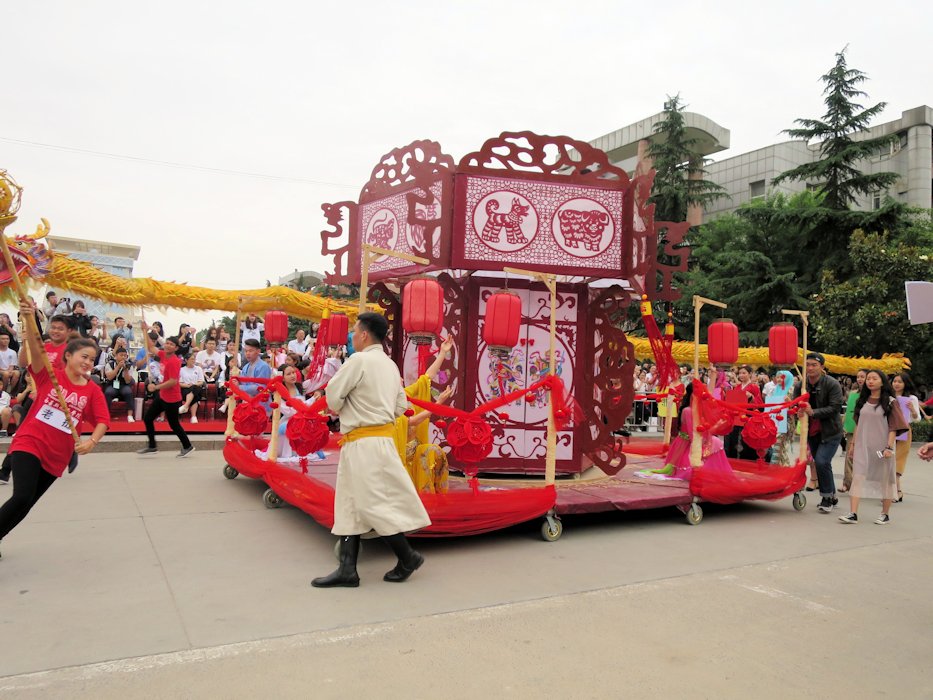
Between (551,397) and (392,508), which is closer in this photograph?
(392,508)

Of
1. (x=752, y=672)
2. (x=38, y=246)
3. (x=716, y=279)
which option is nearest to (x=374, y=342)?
(x=752, y=672)

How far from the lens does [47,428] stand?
4.33 m

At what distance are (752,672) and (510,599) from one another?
4.73 ft

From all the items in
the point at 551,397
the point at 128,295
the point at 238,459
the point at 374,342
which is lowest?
the point at 238,459

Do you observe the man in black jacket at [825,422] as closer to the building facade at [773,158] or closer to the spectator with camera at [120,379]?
the spectator with camera at [120,379]

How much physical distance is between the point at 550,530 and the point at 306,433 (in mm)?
2170

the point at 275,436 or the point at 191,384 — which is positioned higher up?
the point at 191,384

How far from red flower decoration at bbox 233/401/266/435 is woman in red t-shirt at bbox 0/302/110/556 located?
213cm

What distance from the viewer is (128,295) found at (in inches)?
475

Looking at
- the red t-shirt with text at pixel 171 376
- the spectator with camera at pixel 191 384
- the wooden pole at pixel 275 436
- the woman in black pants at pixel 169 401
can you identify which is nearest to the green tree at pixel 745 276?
the spectator with camera at pixel 191 384

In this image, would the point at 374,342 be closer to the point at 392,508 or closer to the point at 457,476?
the point at 392,508

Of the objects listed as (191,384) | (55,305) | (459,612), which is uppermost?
(55,305)

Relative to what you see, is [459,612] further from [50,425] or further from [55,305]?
[55,305]

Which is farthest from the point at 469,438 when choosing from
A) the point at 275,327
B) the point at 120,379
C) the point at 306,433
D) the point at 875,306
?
the point at 875,306
